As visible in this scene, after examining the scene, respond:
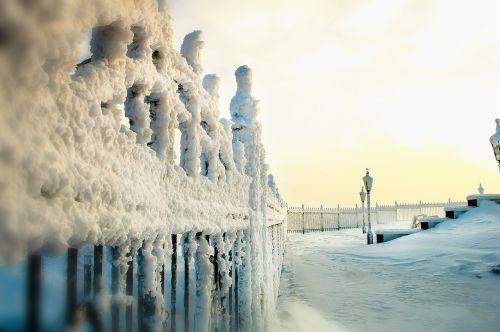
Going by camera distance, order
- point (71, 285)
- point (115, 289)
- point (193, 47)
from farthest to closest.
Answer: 1. point (193, 47)
2. point (115, 289)
3. point (71, 285)

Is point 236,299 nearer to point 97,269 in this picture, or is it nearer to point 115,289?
point 115,289

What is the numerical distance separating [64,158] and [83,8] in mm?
Answer: 284

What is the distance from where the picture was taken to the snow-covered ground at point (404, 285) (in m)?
4.60

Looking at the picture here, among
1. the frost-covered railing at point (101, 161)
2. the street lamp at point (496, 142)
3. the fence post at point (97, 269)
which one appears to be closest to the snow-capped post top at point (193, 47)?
the frost-covered railing at point (101, 161)

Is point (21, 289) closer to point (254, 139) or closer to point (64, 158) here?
point (64, 158)

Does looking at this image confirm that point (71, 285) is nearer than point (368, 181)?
Yes

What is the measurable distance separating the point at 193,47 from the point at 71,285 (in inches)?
54.9

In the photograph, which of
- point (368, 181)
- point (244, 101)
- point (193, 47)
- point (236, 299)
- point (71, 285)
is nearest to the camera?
point (71, 285)

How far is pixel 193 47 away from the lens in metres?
1.96

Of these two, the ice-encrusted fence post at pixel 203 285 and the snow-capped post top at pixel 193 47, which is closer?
the ice-encrusted fence post at pixel 203 285

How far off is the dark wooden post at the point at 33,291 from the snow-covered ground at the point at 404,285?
3693 millimetres

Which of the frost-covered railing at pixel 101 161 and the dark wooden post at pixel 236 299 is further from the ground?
the frost-covered railing at pixel 101 161

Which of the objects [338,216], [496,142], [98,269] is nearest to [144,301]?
[98,269]

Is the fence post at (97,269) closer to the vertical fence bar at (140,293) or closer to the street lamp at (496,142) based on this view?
Result: the vertical fence bar at (140,293)
